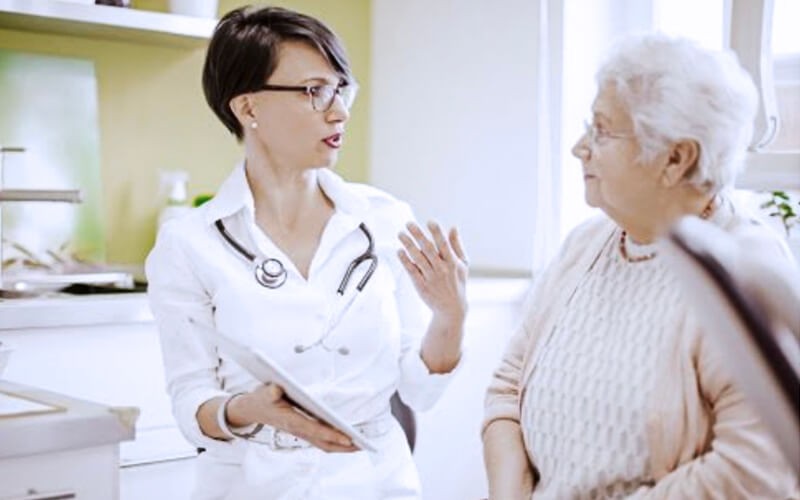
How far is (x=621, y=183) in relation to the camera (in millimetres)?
1536

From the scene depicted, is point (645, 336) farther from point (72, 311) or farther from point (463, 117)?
point (463, 117)

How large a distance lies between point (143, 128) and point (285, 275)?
1.42 meters

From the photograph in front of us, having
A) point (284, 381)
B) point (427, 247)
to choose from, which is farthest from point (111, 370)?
point (284, 381)

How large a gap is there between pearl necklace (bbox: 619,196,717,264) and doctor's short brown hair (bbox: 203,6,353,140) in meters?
0.56

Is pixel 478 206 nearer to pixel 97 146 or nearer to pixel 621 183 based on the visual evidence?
pixel 97 146

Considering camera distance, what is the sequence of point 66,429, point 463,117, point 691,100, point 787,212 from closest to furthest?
point 66,429 < point 691,100 < point 787,212 < point 463,117

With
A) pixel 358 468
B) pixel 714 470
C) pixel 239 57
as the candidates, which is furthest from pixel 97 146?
pixel 714 470

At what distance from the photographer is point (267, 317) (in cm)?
175

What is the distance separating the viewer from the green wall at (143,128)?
2.96m

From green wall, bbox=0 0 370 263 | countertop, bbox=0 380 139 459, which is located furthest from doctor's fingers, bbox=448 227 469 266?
green wall, bbox=0 0 370 263

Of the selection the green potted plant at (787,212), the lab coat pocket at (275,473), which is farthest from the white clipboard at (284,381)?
the green potted plant at (787,212)

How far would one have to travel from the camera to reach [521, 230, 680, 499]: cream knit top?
1489 millimetres

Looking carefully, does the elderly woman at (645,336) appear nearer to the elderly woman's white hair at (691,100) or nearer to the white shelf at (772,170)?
the elderly woman's white hair at (691,100)

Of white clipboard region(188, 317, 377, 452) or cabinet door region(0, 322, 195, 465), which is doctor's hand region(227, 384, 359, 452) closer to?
white clipboard region(188, 317, 377, 452)
